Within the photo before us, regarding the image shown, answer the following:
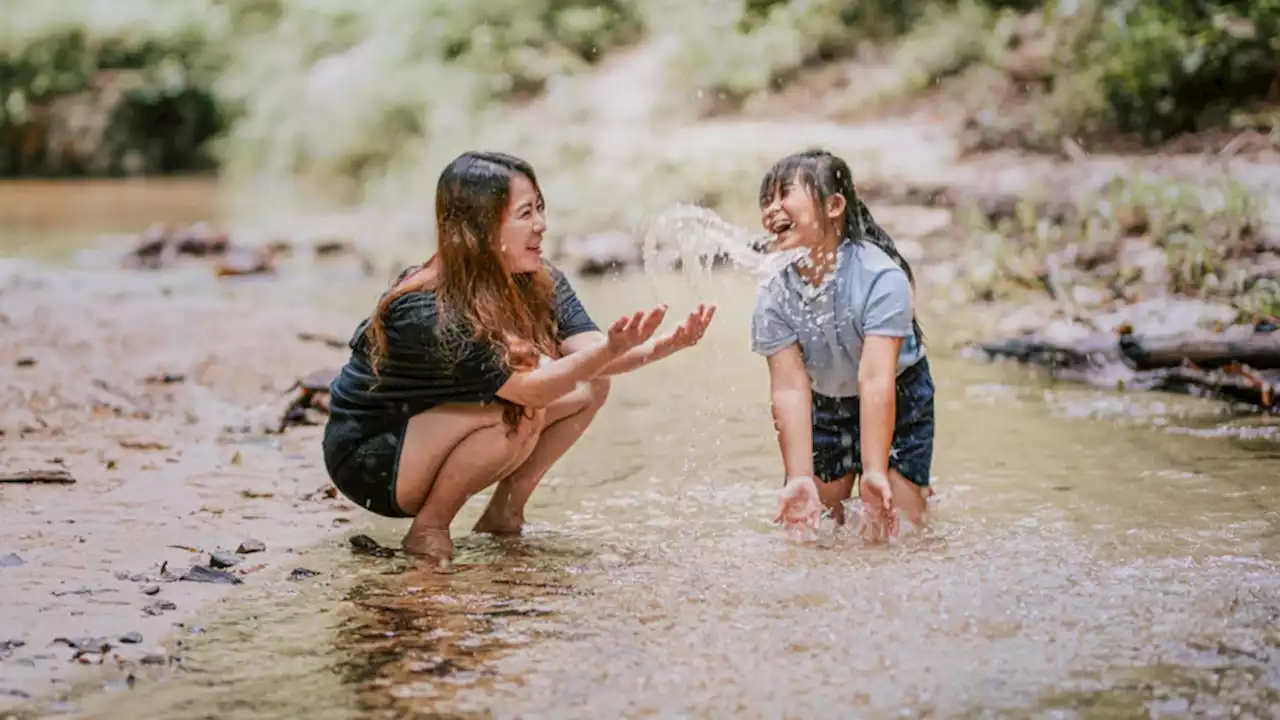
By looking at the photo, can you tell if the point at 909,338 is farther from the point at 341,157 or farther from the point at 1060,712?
the point at 341,157

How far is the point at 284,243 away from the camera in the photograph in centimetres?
1136

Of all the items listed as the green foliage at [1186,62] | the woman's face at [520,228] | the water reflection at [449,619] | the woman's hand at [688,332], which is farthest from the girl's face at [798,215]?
the green foliage at [1186,62]

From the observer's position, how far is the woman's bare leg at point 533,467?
12.7 ft

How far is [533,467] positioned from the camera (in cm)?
390

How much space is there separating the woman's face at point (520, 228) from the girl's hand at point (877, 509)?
→ 0.97 meters

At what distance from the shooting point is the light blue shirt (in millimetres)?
3658

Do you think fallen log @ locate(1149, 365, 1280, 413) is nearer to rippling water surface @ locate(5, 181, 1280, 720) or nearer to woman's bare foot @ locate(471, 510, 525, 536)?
rippling water surface @ locate(5, 181, 1280, 720)

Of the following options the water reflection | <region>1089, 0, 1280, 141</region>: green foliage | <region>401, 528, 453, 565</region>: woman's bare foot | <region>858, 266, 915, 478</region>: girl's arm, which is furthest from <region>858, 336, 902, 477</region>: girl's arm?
<region>1089, 0, 1280, 141</region>: green foliage

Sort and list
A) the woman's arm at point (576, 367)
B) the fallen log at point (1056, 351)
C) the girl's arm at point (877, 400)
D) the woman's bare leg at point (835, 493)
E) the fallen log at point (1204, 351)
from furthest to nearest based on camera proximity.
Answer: the fallen log at point (1056, 351) < the fallen log at point (1204, 351) < the woman's bare leg at point (835, 493) < the girl's arm at point (877, 400) < the woman's arm at point (576, 367)

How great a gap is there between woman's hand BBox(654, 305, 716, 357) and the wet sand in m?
1.03

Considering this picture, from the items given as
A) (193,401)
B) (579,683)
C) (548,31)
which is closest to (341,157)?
(548,31)

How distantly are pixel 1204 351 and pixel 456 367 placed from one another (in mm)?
3090

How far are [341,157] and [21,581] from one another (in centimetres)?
1332

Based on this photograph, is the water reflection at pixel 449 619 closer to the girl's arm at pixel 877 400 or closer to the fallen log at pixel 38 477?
the girl's arm at pixel 877 400
